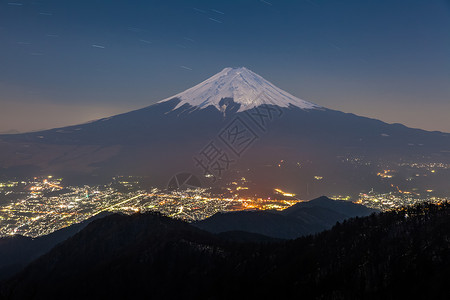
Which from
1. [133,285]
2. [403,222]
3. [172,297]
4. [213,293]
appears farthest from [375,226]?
[133,285]

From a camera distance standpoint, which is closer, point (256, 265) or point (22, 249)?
point (256, 265)

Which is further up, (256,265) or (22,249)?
(256,265)

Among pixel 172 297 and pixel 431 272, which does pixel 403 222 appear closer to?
pixel 431 272

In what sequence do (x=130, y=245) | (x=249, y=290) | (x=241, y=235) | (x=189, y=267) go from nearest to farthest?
1. (x=249, y=290)
2. (x=189, y=267)
3. (x=130, y=245)
4. (x=241, y=235)

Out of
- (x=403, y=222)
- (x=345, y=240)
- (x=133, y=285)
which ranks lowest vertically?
(x=133, y=285)

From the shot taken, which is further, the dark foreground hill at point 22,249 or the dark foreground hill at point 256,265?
the dark foreground hill at point 22,249

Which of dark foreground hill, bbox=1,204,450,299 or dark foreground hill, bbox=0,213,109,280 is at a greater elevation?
dark foreground hill, bbox=1,204,450,299

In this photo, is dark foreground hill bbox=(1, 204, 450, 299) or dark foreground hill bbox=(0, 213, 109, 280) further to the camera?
dark foreground hill bbox=(0, 213, 109, 280)

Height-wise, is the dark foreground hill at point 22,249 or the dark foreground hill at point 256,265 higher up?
the dark foreground hill at point 256,265
